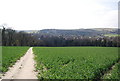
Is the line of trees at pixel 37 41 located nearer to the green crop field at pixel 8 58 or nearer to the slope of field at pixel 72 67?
the green crop field at pixel 8 58

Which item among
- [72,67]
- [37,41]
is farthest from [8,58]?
[37,41]

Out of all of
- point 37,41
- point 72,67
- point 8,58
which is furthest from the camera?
point 37,41

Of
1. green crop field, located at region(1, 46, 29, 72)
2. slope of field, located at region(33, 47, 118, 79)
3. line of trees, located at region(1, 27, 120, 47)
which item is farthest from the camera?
line of trees, located at region(1, 27, 120, 47)

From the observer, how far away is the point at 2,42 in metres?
89.3

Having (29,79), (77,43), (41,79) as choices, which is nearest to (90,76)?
(41,79)

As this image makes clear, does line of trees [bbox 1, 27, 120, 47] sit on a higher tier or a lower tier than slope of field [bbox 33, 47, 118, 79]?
lower

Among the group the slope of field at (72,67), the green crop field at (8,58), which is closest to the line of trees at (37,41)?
the green crop field at (8,58)

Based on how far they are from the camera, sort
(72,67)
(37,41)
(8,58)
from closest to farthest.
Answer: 1. (72,67)
2. (8,58)
3. (37,41)

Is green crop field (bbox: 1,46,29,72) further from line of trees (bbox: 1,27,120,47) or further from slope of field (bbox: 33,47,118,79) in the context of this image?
line of trees (bbox: 1,27,120,47)

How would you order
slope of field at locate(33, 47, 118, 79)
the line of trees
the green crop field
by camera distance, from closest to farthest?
1. slope of field at locate(33, 47, 118, 79)
2. the green crop field
3. the line of trees

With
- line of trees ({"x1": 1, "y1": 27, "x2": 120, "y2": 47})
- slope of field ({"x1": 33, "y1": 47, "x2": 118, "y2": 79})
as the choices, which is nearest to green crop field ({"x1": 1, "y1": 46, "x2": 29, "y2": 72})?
slope of field ({"x1": 33, "y1": 47, "x2": 118, "y2": 79})

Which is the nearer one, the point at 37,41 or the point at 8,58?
the point at 8,58

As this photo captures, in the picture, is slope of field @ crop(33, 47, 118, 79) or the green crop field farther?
the green crop field

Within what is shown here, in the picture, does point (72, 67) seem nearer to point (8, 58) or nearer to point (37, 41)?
point (8, 58)
